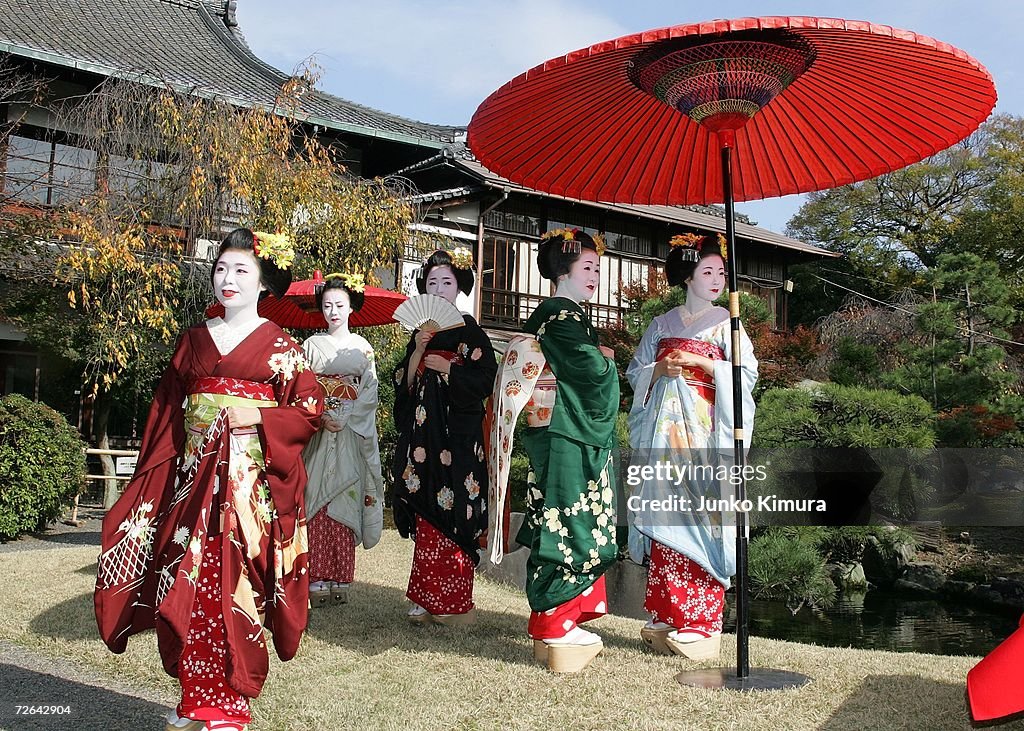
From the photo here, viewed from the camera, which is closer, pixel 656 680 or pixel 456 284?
pixel 656 680

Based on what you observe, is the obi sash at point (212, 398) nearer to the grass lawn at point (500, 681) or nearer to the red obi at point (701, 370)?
the grass lawn at point (500, 681)

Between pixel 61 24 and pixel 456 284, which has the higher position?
pixel 61 24

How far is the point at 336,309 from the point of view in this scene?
580 centimetres

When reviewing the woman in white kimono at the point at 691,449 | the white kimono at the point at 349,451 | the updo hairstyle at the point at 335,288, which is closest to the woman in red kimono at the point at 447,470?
the white kimono at the point at 349,451

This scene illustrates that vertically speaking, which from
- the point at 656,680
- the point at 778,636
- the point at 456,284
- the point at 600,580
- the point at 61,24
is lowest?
the point at 778,636

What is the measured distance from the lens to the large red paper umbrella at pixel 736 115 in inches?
145

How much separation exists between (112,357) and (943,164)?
80.8 feet

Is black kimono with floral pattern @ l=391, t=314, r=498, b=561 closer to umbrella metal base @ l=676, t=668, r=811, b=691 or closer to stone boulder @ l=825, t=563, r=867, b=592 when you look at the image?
umbrella metal base @ l=676, t=668, r=811, b=691

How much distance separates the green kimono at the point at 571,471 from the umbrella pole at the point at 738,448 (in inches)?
25.3

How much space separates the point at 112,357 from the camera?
9.57 m

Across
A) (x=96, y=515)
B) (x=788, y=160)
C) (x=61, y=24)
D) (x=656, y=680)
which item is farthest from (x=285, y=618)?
(x=61, y=24)

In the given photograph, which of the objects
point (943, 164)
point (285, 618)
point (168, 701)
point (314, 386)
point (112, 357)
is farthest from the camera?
point (943, 164)

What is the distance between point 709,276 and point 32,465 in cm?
823

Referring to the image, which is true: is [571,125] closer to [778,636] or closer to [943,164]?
[778,636]
